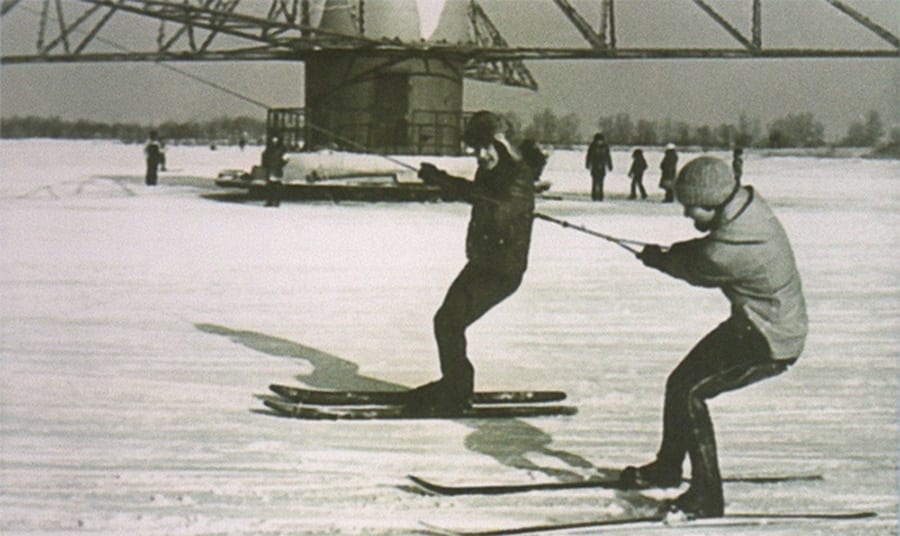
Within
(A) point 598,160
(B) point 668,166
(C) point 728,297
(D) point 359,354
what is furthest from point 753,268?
(D) point 359,354

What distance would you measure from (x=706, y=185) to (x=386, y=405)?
2105 millimetres

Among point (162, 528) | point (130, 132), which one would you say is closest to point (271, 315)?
point (130, 132)

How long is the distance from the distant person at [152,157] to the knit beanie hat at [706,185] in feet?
11.3

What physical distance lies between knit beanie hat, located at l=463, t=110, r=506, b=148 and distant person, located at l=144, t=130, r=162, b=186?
7.21 ft

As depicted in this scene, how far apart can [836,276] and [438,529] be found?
356cm

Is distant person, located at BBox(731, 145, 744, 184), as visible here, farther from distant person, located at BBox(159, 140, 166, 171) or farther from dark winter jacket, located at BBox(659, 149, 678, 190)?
distant person, located at BBox(159, 140, 166, 171)

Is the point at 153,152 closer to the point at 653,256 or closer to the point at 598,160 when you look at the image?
the point at 598,160

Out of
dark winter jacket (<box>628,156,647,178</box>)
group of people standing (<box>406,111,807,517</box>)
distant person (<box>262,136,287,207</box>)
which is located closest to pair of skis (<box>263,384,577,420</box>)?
group of people standing (<box>406,111,807,517</box>)

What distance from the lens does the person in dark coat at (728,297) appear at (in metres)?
4.06

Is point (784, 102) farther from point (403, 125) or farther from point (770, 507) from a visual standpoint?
point (403, 125)

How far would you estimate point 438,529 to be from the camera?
4.29 metres

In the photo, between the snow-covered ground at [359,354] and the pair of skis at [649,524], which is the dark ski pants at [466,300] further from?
the pair of skis at [649,524]

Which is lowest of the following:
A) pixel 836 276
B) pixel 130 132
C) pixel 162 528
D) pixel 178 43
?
pixel 162 528

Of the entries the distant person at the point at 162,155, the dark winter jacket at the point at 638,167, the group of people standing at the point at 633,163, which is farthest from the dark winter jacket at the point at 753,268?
the distant person at the point at 162,155
